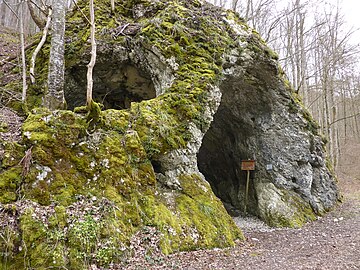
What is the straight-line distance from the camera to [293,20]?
19.1 metres

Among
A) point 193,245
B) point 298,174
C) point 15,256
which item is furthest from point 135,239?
point 298,174

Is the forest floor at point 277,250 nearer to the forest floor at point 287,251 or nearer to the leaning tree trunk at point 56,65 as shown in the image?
the forest floor at point 287,251

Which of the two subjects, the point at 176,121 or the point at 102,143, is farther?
the point at 176,121

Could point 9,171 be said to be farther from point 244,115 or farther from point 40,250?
point 244,115

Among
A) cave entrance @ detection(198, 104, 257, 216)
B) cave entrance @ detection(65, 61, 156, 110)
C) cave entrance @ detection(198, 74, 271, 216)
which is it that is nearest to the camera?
cave entrance @ detection(65, 61, 156, 110)

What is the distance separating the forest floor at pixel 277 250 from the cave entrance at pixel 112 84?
191cm

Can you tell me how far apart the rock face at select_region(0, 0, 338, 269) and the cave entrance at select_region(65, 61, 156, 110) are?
0.04 meters

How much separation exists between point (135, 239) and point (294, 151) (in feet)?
23.4

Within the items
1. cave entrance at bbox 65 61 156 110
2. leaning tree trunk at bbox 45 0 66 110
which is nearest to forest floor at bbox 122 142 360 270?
leaning tree trunk at bbox 45 0 66 110

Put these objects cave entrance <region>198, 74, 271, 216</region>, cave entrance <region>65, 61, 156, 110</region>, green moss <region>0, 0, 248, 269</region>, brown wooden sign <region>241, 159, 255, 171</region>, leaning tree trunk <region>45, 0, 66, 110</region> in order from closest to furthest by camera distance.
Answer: green moss <region>0, 0, 248, 269</region> → leaning tree trunk <region>45, 0, 66, 110</region> → cave entrance <region>65, 61, 156, 110</region> → brown wooden sign <region>241, 159, 255, 171</region> → cave entrance <region>198, 74, 271, 216</region>

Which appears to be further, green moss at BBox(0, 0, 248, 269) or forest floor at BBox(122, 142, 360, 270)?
forest floor at BBox(122, 142, 360, 270)

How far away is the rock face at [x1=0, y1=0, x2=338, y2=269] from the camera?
173 inches

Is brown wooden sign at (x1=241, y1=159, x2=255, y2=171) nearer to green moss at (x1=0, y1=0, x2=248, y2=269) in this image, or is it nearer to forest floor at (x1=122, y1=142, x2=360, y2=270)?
forest floor at (x1=122, y1=142, x2=360, y2=270)

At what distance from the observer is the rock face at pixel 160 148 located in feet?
14.4
